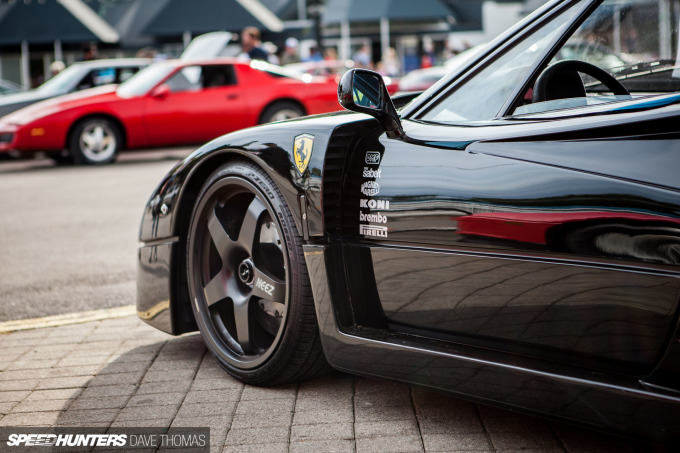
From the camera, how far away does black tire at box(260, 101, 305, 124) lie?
14.0 metres

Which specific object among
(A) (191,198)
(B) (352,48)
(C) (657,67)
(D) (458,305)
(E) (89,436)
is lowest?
(E) (89,436)

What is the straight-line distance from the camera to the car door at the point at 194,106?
1334cm

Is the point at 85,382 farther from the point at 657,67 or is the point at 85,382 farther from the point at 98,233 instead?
the point at 98,233

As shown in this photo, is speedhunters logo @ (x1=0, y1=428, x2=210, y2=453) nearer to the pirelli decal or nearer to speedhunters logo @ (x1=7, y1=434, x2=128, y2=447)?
speedhunters logo @ (x1=7, y1=434, x2=128, y2=447)

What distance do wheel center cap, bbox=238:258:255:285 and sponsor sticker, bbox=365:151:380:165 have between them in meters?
0.68

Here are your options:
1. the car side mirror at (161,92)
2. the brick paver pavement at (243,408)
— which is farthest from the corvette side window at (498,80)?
the car side mirror at (161,92)

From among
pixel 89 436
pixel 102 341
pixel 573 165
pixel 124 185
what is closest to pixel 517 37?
pixel 573 165

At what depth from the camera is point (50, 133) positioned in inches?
506

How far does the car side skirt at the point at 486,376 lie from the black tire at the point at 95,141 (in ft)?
36.7

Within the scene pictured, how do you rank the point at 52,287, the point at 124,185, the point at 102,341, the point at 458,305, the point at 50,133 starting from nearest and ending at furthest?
the point at 458,305
the point at 102,341
the point at 52,287
the point at 124,185
the point at 50,133

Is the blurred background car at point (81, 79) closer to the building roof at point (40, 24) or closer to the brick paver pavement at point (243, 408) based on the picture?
the brick paver pavement at point (243, 408)

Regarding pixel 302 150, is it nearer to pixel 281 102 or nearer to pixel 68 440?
pixel 68 440

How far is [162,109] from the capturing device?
1333 centimetres

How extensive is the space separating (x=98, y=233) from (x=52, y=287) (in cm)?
194
